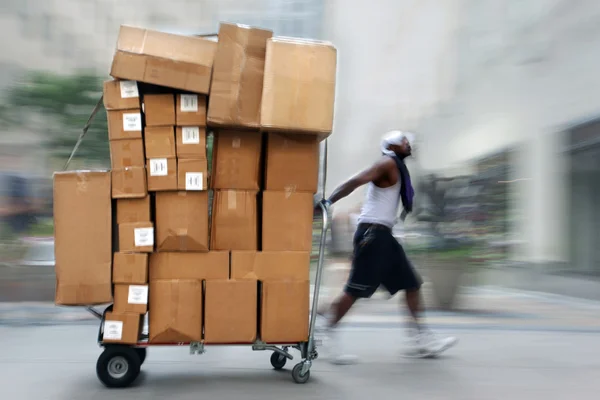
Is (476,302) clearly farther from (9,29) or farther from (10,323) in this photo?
(9,29)

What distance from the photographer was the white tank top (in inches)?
187

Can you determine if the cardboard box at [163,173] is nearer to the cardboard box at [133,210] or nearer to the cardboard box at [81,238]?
the cardboard box at [133,210]

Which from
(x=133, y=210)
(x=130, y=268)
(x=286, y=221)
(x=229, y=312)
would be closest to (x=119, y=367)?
(x=130, y=268)

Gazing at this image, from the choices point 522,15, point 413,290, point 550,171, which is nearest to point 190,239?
point 413,290

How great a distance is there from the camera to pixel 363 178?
457 centimetres

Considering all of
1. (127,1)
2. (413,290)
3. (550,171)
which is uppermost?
(127,1)

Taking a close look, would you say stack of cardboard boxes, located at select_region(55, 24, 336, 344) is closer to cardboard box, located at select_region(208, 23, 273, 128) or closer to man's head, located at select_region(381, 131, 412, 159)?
cardboard box, located at select_region(208, 23, 273, 128)

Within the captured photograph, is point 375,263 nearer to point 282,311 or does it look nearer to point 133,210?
point 282,311

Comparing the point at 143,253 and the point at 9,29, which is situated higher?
the point at 9,29

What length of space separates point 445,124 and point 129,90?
13218 mm

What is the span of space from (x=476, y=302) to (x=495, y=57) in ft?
23.9

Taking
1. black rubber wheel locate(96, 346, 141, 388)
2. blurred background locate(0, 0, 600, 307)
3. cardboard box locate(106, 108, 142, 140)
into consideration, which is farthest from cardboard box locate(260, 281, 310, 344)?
blurred background locate(0, 0, 600, 307)

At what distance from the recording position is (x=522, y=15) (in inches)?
520

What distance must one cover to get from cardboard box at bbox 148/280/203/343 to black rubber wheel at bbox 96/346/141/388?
7.9 inches
